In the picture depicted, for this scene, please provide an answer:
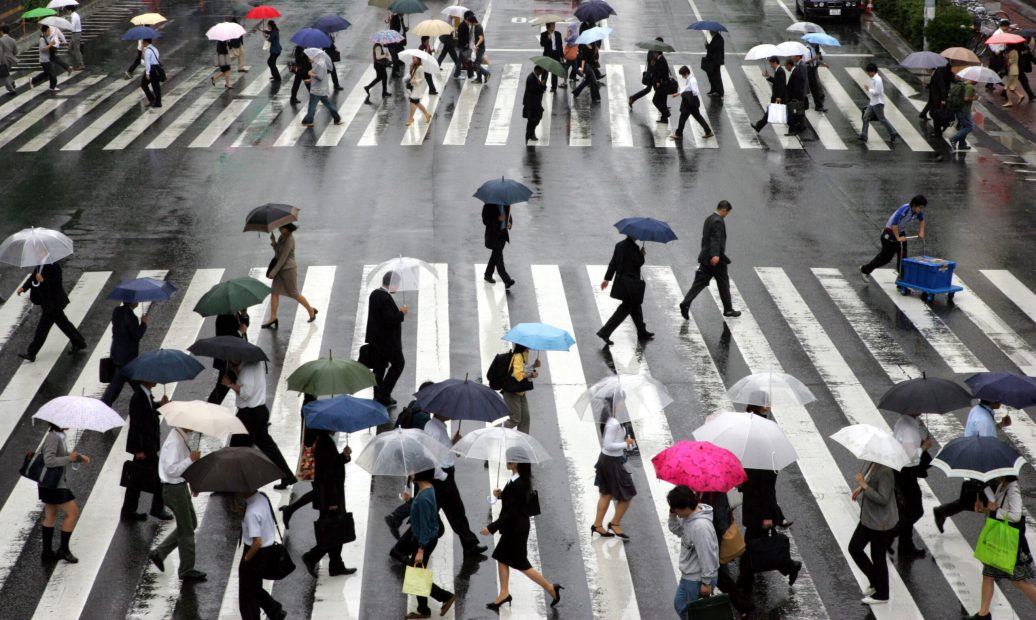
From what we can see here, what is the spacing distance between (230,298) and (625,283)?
5181mm

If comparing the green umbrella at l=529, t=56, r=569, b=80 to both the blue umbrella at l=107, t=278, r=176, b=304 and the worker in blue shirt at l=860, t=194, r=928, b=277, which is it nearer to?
the worker in blue shirt at l=860, t=194, r=928, b=277

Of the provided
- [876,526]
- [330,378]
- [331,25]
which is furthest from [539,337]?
[331,25]

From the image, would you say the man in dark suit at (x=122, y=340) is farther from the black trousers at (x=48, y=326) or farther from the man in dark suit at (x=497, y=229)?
the man in dark suit at (x=497, y=229)

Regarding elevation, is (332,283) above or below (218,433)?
below

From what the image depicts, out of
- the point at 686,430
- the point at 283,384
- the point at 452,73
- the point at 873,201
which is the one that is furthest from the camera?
the point at 452,73

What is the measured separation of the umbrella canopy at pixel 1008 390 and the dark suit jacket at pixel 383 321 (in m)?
6.29

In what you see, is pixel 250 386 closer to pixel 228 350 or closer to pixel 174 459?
pixel 228 350

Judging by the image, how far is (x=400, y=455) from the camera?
35.4 feet

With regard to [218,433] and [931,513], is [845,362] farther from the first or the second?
[218,433]

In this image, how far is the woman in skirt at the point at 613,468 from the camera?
39.3 feet

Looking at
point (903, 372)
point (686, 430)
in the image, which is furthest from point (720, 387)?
point (903, 372)

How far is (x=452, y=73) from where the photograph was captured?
33.1m

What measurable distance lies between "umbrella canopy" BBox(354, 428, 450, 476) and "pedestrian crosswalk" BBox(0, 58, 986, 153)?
16488 millimetres

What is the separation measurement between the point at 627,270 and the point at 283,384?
4.69 m
